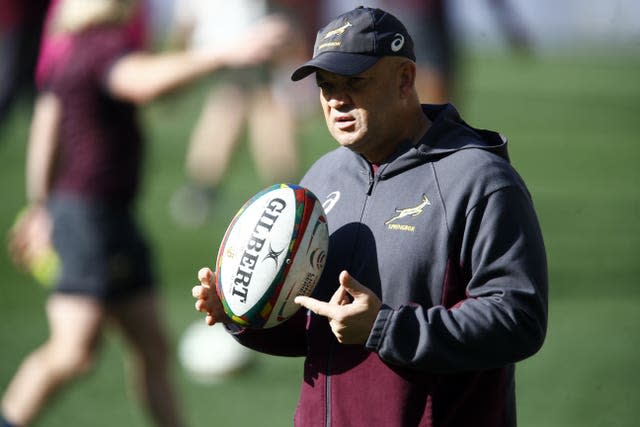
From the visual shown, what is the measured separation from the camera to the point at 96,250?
531cm

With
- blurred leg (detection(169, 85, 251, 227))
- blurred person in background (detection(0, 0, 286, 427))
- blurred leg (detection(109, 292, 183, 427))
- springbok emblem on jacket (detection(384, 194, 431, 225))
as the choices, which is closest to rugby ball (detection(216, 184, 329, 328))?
springbok emblem on jacket (detection(384, 194, 431, 225))

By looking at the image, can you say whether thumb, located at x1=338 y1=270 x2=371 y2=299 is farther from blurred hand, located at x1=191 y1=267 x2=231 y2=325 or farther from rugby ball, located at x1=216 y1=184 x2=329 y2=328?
blurred hand, located at x1=191 y1=267 x2=231 y2=325

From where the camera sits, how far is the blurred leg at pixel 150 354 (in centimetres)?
543

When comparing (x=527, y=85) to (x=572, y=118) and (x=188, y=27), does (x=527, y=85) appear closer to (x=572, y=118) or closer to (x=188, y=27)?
(x=572, y=118)

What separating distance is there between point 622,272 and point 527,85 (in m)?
20.8

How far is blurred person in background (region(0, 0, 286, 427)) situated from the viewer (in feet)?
17.1

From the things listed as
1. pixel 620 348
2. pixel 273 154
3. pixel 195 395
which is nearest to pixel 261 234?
pixel 195 395

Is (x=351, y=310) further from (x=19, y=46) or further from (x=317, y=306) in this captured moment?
(x=19, y=46)

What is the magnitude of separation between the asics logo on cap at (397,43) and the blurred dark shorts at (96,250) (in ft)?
8.44

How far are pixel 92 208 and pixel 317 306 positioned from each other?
2.60 meters

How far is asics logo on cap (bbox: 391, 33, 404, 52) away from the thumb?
0.69m

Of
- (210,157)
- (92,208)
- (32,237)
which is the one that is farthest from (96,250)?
A: (210,157)

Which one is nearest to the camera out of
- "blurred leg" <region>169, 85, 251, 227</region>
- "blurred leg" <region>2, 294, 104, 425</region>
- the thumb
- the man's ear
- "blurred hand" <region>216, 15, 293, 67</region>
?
the thumb

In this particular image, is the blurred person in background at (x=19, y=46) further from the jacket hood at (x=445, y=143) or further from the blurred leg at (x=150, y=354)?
the jacket hood at (x=445, y=143)
